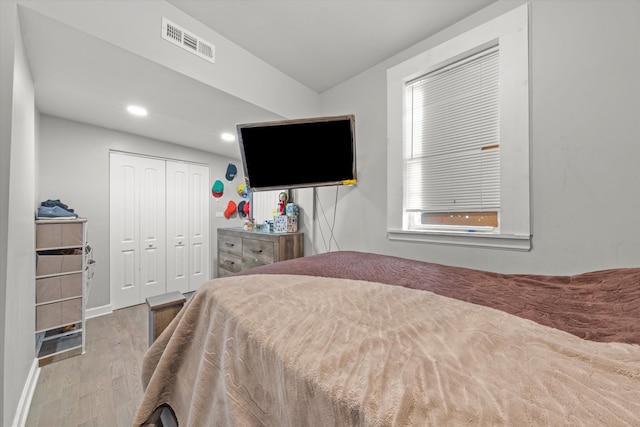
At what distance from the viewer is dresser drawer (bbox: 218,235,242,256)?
2997mm

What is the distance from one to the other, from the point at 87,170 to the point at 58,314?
65.7 inches

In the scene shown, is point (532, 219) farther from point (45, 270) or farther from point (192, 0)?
point (45, 270)

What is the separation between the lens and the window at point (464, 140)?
1.54 metres

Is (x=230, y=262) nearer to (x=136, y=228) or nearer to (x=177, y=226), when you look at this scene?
(x=177, y=226)

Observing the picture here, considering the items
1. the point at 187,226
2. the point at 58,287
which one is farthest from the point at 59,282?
the point at 187,226

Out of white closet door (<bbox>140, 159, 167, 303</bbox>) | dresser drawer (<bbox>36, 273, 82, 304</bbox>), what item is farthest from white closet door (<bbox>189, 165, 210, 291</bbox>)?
dresser drawer (<bbox>36, 273, 82, 304</bbox>)

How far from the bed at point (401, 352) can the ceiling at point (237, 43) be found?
1.66m

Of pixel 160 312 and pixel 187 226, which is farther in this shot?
pixel 187 226

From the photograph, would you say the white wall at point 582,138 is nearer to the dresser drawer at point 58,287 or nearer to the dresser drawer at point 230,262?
the dresser drawer at point 230,262

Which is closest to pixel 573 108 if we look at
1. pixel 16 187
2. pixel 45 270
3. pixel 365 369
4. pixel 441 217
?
pixel 441 217

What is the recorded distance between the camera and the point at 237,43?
201cm

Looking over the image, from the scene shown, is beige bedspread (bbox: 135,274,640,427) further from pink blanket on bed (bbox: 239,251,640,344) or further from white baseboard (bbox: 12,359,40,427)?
white baseboard (bbox: 12,359,40,427)

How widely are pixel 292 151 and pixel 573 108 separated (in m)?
1.88

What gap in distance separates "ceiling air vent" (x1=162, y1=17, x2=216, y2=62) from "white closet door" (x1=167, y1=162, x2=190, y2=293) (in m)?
2.20
